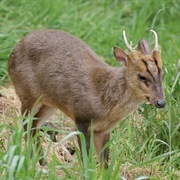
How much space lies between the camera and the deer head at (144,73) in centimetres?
688

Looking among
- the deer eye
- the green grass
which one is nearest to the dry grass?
the green grass

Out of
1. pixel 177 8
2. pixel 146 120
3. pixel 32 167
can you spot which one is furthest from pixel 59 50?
pixel 177 8

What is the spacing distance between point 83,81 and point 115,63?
3043 millimetres

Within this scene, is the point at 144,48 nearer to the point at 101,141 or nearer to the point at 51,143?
the point at 101,141

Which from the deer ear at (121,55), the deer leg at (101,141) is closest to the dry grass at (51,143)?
the deer leg at (101,141)

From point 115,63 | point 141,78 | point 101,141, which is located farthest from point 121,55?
point 115,63

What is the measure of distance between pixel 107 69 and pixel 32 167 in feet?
5.97

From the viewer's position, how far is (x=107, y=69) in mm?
7586

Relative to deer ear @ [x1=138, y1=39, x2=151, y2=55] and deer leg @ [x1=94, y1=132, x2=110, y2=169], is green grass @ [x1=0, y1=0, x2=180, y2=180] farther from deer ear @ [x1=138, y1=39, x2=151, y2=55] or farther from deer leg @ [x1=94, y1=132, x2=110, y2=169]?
deer ear @ [x1=138, y1=39, x2=151, y2=55]

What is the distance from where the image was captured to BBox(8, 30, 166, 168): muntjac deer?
705 centimetres

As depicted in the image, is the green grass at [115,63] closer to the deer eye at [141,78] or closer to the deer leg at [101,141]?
the deer leg at [101,141]

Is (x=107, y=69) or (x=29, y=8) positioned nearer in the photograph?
(x=107, y=69)

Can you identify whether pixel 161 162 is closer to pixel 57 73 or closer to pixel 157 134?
pixel 157 134

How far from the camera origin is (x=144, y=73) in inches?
275
